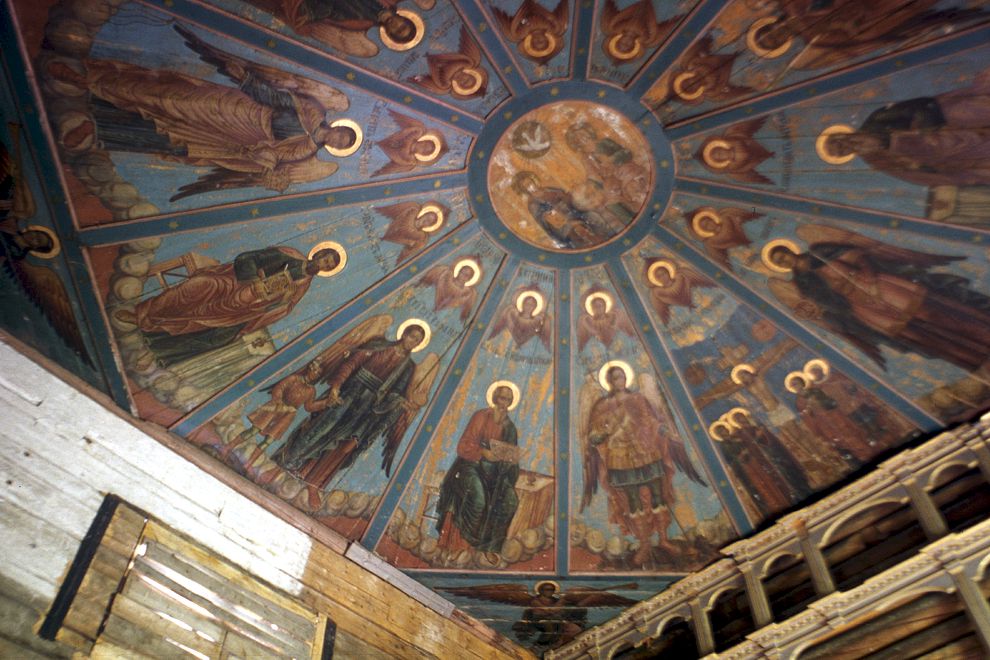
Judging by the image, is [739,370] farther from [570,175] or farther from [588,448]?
[570,175]

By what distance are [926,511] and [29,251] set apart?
10178 millimetres

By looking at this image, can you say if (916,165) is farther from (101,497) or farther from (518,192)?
(101,497)

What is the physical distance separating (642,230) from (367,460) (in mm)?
4761

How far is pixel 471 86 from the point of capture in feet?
31.5

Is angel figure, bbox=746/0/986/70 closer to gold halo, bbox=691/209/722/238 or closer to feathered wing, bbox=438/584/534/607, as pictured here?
gold halo, bbox=691/209/722/238

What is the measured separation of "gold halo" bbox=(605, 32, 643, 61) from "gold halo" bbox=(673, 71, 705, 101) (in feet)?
1.86

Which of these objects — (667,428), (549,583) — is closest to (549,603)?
(549,583)

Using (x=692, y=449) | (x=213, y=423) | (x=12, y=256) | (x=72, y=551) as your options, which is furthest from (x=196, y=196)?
(x=692, y=449)

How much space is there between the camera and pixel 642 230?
424 inches

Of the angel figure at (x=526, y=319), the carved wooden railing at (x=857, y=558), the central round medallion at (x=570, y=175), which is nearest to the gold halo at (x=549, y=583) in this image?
the carved wooden railing at (x=857, y=558)

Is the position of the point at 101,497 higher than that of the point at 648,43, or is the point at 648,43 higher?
the point at 648,43

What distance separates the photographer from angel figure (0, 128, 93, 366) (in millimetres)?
8000

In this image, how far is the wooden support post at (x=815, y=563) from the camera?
949 centimetres

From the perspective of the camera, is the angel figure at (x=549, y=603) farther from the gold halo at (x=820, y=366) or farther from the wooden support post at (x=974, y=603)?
the wooden support post at (x=974, y=603)
